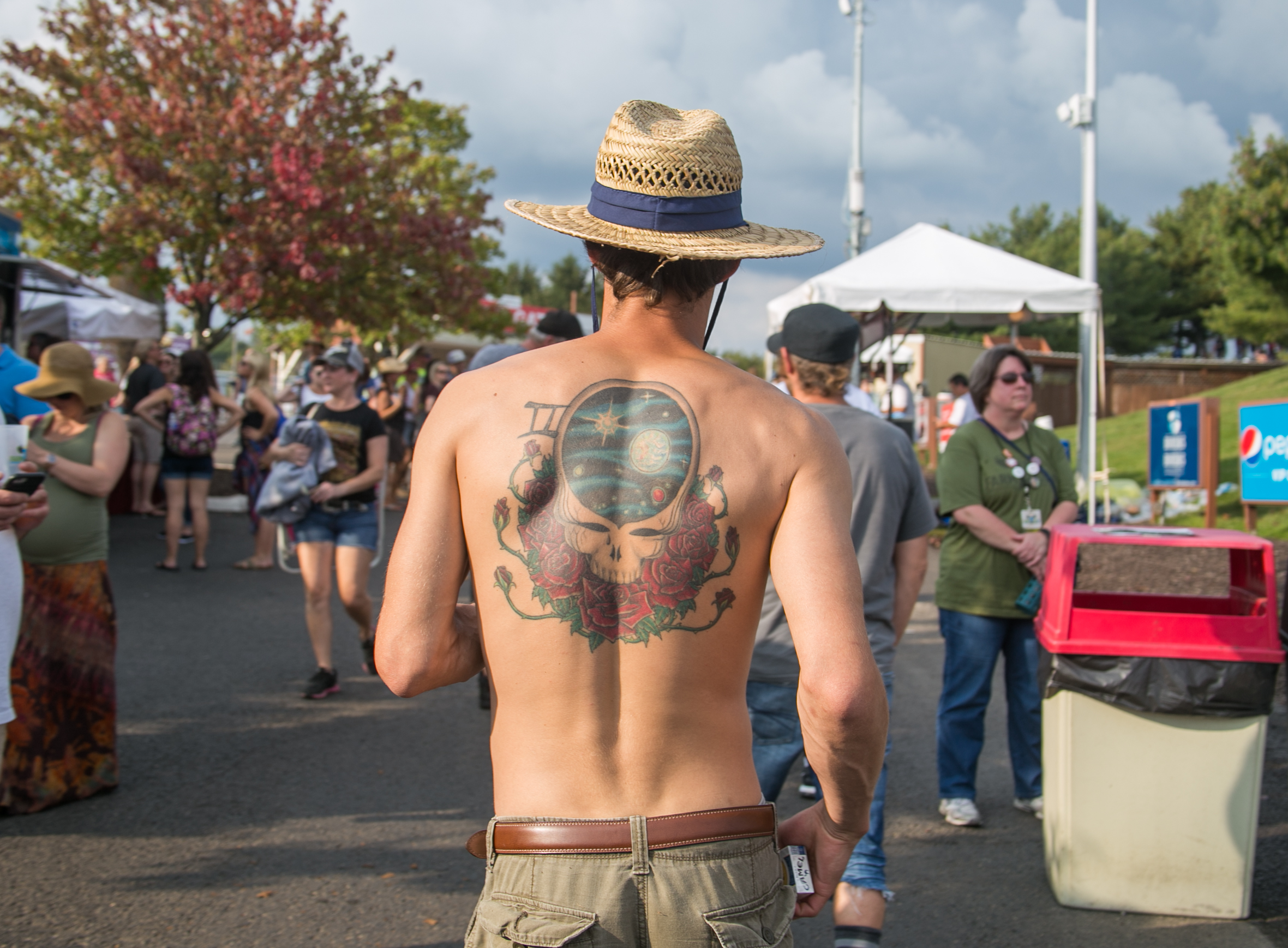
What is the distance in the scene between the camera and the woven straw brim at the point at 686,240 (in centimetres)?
170

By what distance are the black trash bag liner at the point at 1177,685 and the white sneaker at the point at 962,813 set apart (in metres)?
1.04

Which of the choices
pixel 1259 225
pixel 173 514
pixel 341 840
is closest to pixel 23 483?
pixel 341 840

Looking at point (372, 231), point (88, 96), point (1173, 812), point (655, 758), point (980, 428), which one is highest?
point (88, 96)

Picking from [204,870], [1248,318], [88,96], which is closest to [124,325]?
[88,96]

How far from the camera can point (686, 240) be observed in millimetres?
1712

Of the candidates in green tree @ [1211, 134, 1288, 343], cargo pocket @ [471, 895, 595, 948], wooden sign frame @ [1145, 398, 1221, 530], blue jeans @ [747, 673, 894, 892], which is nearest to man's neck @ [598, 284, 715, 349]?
cargo pocket @ [471, 895, 595, 948]

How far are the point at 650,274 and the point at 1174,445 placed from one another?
1106cm

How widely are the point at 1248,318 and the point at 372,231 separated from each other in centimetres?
2303

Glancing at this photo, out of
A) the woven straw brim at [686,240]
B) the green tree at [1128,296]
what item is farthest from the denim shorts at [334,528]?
the green tree at [1128,296]

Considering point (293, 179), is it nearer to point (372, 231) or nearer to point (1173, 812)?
point (372, 231)

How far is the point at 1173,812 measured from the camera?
354cm

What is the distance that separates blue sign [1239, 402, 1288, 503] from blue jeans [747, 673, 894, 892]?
9.94ft

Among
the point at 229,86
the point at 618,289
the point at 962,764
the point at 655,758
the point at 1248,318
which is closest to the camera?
the point at 655,758

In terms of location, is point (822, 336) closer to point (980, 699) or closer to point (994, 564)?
point (994, 564)
